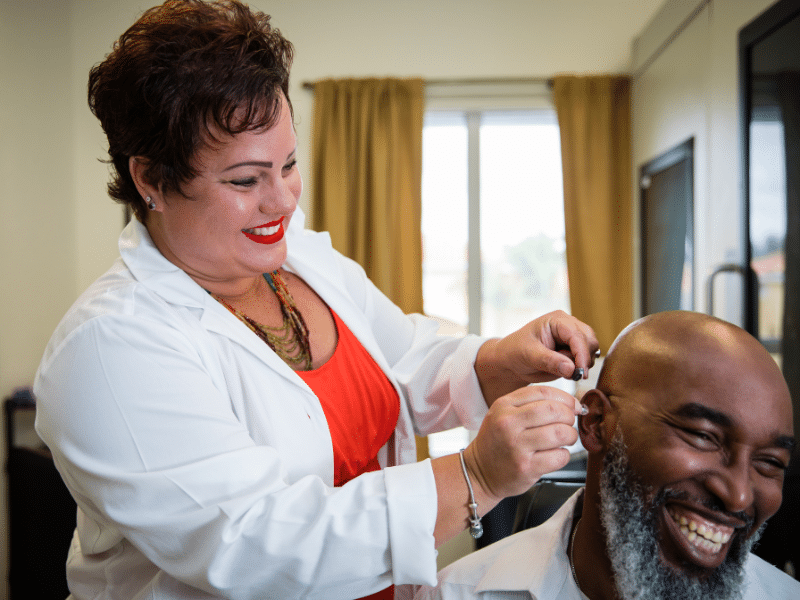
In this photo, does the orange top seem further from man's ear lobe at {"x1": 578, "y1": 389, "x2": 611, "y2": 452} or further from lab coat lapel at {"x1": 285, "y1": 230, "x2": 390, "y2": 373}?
man's ear lobe at {"x1": 578, "y1": 389, "x2": 611, "y2": 452}

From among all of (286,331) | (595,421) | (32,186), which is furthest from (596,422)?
(32,186)

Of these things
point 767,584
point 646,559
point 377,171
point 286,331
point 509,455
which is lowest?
point 767,584

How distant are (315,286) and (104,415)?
2.01 feet

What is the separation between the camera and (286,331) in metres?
1.27

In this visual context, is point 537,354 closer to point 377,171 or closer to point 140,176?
point 140,176

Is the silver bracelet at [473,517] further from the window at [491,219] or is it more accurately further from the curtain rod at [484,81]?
the curtain rod at [484,81]

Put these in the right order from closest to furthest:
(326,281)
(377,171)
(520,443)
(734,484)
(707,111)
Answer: (520,443), (734,484), (326,281), (707,111), (377,171)

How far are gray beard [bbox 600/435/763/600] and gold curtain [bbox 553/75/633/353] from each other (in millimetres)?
2697

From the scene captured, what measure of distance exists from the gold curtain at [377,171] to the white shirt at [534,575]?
243 cm

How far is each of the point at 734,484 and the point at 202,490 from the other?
2.57 ft

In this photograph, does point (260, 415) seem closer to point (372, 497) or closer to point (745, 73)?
point (372, 497)

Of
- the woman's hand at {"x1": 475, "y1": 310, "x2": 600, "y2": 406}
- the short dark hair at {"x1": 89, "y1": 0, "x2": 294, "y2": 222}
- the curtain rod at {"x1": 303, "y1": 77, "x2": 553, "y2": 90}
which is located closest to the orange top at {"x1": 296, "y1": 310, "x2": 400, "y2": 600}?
the woman's hand at {"x1": 475, "y1": 310, "x2": 600, "y2": 406}

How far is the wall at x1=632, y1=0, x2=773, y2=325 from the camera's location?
7.93 ft

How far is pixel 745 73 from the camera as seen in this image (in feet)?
7.50
